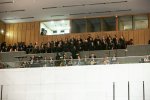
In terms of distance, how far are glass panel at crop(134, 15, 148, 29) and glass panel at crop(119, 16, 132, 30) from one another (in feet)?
1.17

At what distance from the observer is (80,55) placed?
15.8 meters

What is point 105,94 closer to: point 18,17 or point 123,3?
point 123,3

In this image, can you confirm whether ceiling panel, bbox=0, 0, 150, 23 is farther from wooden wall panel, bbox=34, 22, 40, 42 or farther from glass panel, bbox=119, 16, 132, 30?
wooden wall panel, bbox=34, 22, 40, 42

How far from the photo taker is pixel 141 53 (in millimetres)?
14125

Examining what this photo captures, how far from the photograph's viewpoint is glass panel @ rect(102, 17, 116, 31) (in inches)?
805

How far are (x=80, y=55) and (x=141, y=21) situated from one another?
20.2 feet

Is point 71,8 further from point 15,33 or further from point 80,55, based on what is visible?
point 15,33

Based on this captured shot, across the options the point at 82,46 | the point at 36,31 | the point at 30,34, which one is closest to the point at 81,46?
the point at 82,46

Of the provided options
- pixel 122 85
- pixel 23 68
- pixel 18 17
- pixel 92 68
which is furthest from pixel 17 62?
pixel 18 17

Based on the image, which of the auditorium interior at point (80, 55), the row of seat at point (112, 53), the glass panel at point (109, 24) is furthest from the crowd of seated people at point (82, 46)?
the glass panel at point (109, 24)

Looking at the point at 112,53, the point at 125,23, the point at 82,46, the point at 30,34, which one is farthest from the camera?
the point at 30,34

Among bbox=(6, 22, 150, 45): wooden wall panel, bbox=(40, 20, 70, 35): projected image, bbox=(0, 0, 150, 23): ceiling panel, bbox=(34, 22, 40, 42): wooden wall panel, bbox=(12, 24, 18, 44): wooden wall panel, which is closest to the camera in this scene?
bbox=(0, 0, 150, 23): ceiling panel

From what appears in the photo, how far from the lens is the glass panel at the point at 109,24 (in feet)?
67.1

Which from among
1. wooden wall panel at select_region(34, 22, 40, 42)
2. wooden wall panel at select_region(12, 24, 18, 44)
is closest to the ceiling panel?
wooden wall panel at select_region(34, 22, 40, 42)
